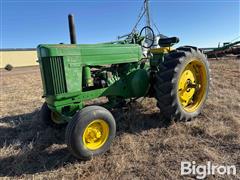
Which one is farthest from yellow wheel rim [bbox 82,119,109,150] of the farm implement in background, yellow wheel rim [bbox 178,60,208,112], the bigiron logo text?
the farm implement in background

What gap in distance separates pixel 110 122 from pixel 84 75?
967 millimetres

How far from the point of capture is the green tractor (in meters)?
3.54

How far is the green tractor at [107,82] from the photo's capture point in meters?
3.54

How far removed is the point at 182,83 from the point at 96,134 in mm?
2120

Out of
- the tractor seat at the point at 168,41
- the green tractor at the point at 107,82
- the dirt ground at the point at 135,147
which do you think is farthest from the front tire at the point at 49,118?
the tractor seat at the point at 168,41

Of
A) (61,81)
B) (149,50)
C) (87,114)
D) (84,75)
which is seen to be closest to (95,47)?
(84,75)

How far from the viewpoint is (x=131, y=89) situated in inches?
188

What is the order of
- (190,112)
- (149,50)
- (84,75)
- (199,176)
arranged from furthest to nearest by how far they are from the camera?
(149,50), (190,112), (84,75), (199,176)

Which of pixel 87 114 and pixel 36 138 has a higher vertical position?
pixel 87 114

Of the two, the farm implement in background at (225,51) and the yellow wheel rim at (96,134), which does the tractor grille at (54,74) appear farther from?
the farm implement in background at (225,51)

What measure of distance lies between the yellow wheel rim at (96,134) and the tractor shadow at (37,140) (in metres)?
0.34

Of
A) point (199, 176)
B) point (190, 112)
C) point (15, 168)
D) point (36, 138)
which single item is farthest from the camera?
point (190, 112)

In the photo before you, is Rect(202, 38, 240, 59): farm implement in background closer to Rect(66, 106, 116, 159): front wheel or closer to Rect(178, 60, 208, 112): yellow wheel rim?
Rect(178, 60, 208, 112): yellow wheel rim

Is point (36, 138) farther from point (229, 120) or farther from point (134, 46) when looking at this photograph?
point (229, 120)
